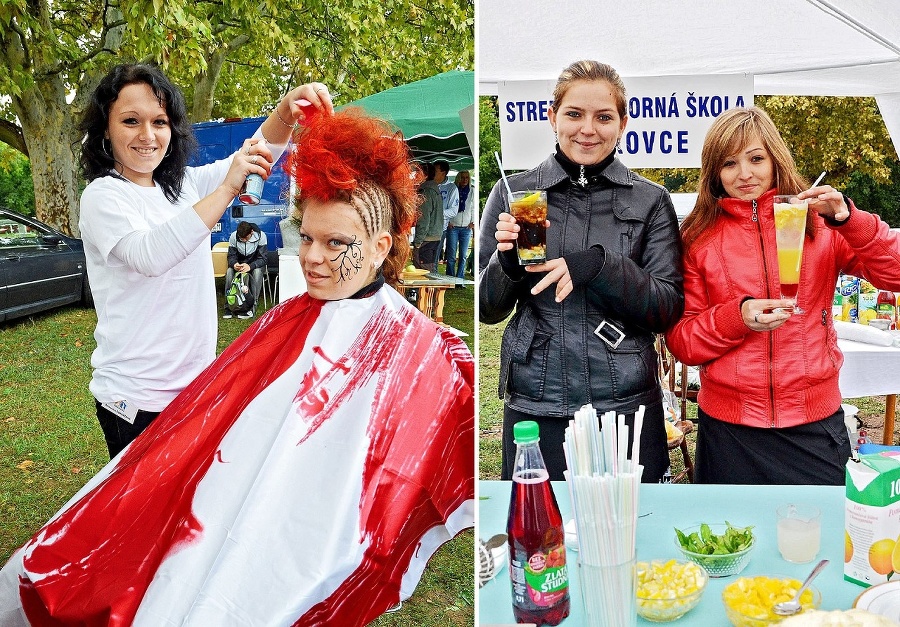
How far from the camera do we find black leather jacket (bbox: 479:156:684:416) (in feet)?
5.84

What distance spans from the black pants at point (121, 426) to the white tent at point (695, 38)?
5.60 feet

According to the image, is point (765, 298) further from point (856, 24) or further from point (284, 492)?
point (856, 24)

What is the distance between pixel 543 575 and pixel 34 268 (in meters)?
7.53

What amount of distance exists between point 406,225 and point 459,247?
3.99m

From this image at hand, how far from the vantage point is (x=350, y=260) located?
5.79ft

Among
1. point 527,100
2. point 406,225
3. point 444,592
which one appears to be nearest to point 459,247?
point 527,100

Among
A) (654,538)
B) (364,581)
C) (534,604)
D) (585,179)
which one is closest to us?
(534,604)

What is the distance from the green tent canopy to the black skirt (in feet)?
10.2

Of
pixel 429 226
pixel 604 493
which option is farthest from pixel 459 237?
pixel 604 493

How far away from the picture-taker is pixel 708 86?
10.9ft

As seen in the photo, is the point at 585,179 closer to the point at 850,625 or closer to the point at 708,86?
the point at 850,625

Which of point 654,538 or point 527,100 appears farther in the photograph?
point 527,100

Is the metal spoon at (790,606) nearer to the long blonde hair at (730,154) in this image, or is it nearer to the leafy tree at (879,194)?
the long blonde hair at (730,154)

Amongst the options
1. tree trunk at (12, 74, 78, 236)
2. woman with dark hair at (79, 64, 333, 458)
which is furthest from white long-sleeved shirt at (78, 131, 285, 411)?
tree trunk at (12, 74, 78, 236)
